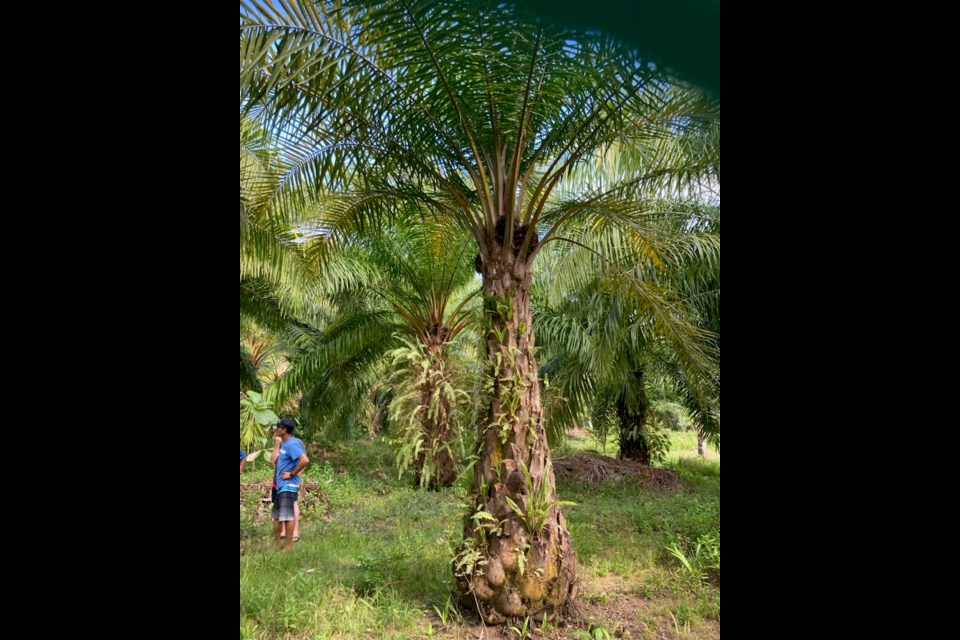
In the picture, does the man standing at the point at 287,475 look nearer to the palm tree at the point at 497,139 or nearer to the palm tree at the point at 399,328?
the palm tree at the point at 399,328

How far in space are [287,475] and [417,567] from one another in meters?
1.48

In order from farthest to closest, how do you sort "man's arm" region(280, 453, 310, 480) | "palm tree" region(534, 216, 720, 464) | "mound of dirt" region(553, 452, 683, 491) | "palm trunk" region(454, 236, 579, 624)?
"mound of dirt" region(553, 452, 683, 491) < "man's arm" region(280, 453, 310, 480) < "palm tree" region(534, 216, 720, 464) < "palm trunk" region(454, 236, 579, 624)

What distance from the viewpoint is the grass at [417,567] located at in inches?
151

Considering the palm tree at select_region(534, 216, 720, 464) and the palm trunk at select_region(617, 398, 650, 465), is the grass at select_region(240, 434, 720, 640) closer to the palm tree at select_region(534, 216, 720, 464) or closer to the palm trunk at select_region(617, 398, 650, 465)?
the palm tree at select_region(534, 216, 720, 464)

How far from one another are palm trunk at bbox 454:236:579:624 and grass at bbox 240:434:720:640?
242 mm

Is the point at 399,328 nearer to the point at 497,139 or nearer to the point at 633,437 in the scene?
the point at 633,437

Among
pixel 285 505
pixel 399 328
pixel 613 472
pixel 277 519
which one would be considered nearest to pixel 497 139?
pixel 285 505

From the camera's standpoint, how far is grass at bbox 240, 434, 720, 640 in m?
3.82

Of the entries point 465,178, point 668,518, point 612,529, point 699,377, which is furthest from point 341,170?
point 668,518

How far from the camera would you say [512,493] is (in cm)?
379

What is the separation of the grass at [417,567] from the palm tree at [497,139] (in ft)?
1.65

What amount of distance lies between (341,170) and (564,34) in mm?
1982

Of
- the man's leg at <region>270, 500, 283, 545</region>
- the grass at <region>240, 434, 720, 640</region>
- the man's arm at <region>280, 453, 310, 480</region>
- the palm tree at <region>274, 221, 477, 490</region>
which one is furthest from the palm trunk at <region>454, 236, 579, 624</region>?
the palm tree at <region>274, 221, 477, 490</region>
